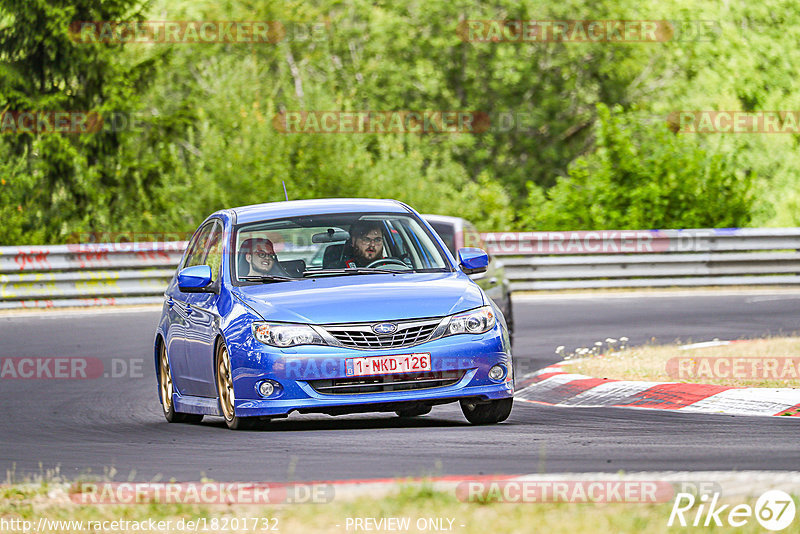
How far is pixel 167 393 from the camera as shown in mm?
11609

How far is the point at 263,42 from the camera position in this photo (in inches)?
2003

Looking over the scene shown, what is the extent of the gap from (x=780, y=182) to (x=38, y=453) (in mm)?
40064

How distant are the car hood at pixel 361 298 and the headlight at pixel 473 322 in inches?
2.0

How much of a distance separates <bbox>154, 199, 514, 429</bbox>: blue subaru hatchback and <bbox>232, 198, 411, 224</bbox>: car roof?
16 mm

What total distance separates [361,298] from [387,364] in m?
0.46

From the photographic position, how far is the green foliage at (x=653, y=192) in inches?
1147

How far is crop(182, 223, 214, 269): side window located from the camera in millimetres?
11664

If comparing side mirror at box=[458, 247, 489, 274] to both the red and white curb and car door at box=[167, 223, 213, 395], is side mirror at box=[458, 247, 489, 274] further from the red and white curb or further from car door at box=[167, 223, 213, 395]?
car door at box=[167, 223, 213, 395]

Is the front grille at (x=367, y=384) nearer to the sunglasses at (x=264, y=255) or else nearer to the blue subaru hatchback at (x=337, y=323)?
the blue subaru hatchback at (x=337, y=323)

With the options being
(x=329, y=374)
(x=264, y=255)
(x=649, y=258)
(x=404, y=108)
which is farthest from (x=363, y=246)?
(x=404, y=108)

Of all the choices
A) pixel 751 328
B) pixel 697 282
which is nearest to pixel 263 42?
pixel 697 282

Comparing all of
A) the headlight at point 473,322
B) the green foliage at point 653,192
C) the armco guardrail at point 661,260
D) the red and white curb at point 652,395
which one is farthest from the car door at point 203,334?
the green foliage at point 653,192

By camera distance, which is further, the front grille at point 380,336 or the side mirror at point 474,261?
the side mirror at point 474,261

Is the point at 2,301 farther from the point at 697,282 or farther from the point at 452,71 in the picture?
the point at 452,71
